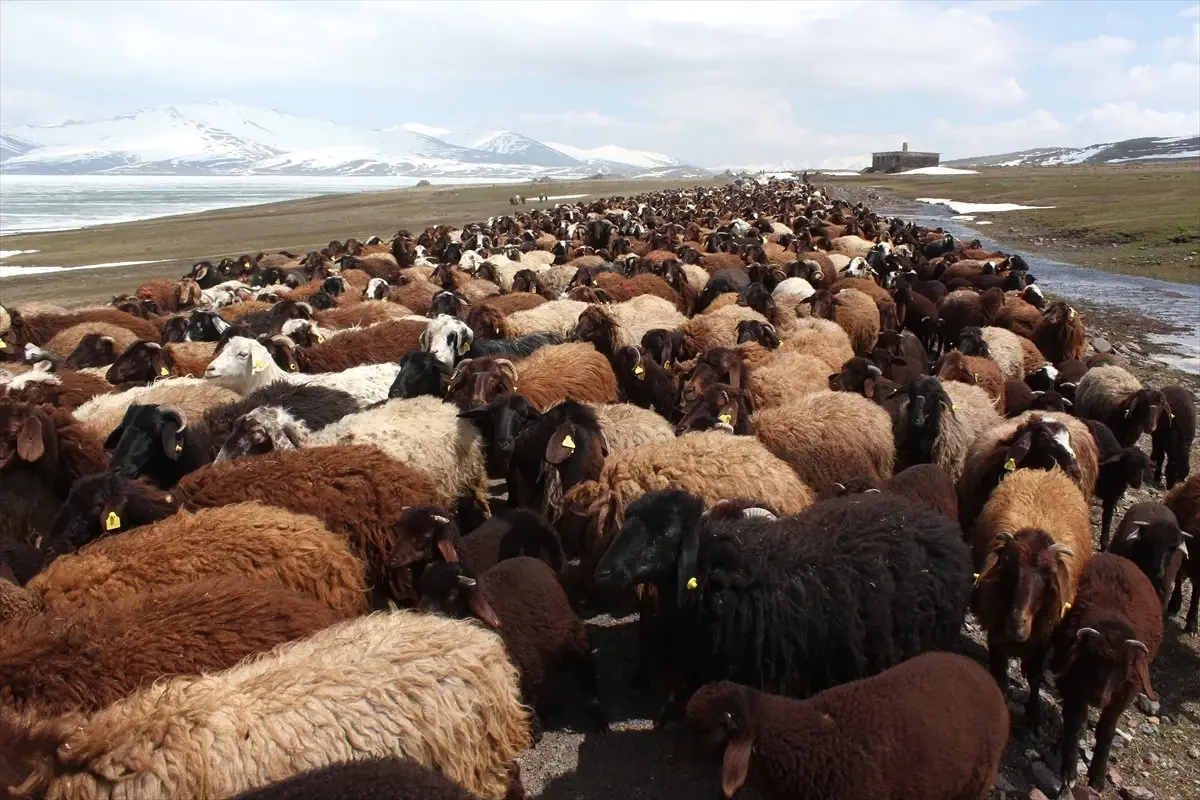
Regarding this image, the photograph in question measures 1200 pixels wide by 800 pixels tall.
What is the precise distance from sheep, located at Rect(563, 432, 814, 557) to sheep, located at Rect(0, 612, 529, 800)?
6.78ft

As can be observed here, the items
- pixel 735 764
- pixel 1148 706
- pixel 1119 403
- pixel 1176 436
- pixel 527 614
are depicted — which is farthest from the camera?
pixel 1119 403

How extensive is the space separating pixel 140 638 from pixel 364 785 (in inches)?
65.1

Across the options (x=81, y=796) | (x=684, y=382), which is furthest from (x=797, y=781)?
(x=684, y=382)

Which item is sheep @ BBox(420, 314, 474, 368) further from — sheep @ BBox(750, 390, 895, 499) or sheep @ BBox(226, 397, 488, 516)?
sheep @ BBox(750, 390, 895, 499)

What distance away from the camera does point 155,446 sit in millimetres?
6410

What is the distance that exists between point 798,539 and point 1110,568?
7.45 feet

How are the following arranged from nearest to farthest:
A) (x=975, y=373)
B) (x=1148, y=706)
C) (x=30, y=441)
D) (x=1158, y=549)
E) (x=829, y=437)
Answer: (x=1148, y=706) → (x=1158, y=549) → (x=30, y=441) → (x=829, y=437) → (x=975, y=373)

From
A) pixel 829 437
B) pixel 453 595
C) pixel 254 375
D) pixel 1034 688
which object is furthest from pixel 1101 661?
pixel 254 375

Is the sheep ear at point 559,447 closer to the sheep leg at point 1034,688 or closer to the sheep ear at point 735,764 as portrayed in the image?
the sheep ear at point 735,764

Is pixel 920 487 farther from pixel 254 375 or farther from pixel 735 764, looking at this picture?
pixel 254 375

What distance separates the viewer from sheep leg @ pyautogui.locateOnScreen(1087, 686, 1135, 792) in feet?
15.2

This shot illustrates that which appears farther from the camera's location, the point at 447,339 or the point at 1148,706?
the point at 447,339

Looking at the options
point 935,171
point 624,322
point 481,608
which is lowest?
point 481,608

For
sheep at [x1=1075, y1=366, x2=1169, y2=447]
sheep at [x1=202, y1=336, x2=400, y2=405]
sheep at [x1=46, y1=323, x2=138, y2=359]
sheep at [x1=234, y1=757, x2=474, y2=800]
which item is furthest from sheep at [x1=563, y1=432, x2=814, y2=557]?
sheep at [x1=46, y1=323, x2=138, y2=359]
